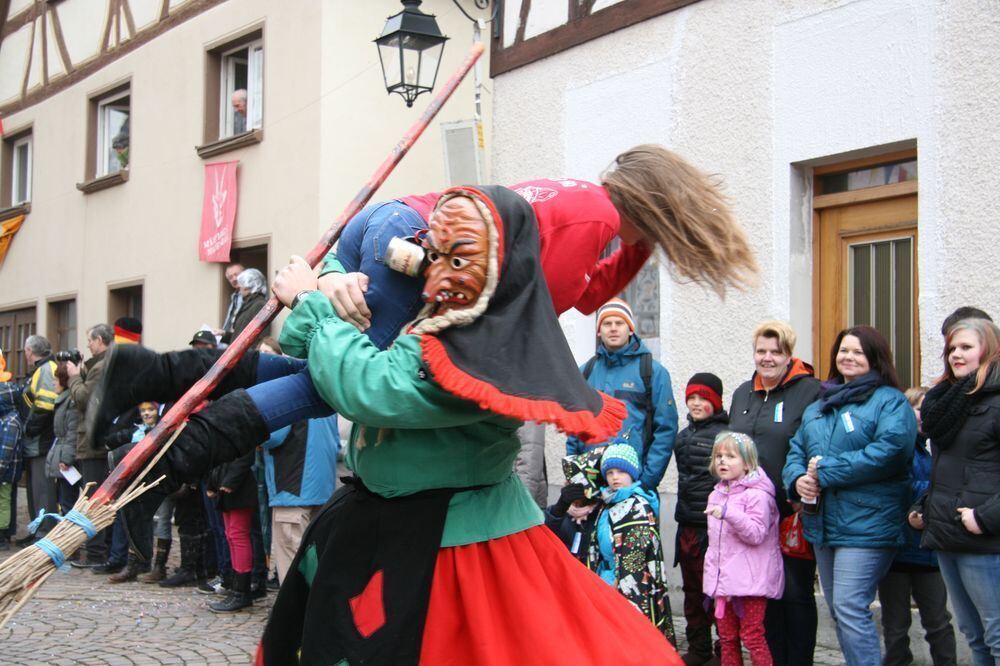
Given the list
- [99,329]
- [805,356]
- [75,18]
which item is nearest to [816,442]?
[805,356]

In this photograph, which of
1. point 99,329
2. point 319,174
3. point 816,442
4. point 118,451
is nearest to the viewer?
point 816,442

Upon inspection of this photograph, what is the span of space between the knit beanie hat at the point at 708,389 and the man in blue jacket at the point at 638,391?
0.21 metres

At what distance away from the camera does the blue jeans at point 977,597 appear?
184 inches

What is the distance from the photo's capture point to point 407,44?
8.95 meters

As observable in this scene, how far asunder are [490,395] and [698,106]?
5.83 metres

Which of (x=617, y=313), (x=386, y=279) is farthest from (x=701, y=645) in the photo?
(x=386, y=279)

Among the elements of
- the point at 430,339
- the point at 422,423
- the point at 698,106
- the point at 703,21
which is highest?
the point at 703,21

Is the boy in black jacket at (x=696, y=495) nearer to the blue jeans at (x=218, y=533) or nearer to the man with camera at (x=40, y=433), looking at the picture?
the blue jeans at (x=218, y=533)

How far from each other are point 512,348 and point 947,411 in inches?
121

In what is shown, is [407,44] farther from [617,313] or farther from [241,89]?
[241,89]

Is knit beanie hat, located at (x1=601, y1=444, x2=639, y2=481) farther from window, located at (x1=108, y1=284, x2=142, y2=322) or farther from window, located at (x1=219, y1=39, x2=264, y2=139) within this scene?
window, located at (x1=108, y1=284, x2=142, y2=322)

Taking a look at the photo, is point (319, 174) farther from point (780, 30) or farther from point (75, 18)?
point (75, 18)

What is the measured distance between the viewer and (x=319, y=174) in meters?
11.4

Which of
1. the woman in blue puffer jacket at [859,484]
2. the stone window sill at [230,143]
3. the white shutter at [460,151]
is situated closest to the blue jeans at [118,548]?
the white shutter at [460,151]
